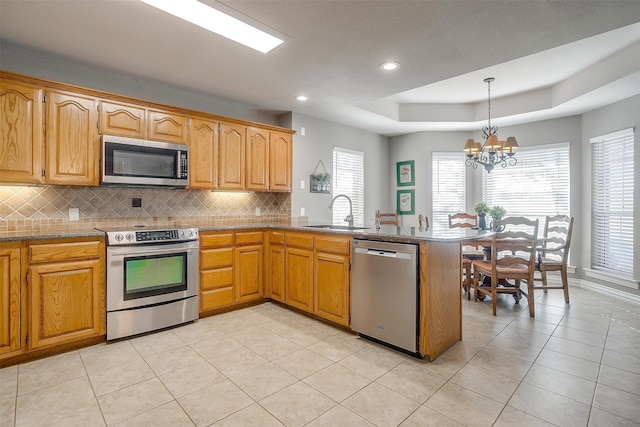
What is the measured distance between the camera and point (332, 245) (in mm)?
3107

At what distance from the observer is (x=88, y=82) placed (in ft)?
10.5

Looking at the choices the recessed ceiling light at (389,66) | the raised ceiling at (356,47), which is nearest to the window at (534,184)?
the raised ceiling at (356,47)

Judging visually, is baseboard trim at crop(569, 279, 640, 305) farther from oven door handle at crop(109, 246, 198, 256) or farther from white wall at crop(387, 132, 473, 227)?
oven door handle at crop(109, 246, 198, 256)

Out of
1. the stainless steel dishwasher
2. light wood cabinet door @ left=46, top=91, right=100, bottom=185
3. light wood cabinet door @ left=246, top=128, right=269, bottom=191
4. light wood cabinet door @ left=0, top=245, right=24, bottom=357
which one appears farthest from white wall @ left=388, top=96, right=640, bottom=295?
light wood cabinet door @ left=0, top=245, right=24, bottom=357

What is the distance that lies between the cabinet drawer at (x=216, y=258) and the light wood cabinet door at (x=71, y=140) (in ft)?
4.03

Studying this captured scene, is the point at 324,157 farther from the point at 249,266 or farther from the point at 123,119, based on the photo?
the point at 123,119

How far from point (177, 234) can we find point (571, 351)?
3.60m

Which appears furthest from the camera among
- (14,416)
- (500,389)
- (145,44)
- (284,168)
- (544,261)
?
(284,168)

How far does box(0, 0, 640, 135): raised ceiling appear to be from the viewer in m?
2.20

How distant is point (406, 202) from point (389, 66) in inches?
142

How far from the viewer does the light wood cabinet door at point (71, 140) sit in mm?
2775

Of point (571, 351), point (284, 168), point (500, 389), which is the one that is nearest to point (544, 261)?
point (571, 351)

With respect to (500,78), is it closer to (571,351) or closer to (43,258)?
(571,351)

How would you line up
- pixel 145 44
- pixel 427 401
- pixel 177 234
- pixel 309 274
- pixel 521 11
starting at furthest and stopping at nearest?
pixel 309 274
pixel 177 234
pixel 145 44
pixel 521 11
pixel 427 401
